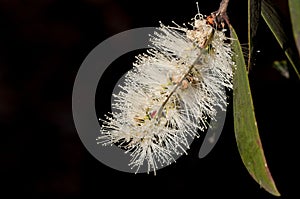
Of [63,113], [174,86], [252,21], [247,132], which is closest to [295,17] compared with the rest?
[252,21]

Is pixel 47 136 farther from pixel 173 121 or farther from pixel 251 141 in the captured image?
pixel 251 141

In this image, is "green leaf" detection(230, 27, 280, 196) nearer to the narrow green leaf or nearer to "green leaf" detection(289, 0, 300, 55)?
the narrow green leaf

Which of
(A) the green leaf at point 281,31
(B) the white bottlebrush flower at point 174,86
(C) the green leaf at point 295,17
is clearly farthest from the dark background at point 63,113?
(C) the green leaf at point 295,17

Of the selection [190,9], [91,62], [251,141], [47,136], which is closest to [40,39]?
[47,136]

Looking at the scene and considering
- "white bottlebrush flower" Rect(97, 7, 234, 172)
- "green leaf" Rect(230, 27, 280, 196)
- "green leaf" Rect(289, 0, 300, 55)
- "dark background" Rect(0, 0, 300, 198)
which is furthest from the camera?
"dark background" Rect(0, 0, 300, 198)

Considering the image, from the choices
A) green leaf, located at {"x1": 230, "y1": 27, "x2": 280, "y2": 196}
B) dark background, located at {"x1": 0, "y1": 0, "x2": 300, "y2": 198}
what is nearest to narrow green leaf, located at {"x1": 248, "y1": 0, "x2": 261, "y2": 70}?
green leaf, located at {"x1": 230, "y1": 27, "x2": 280, "y2": 196}
